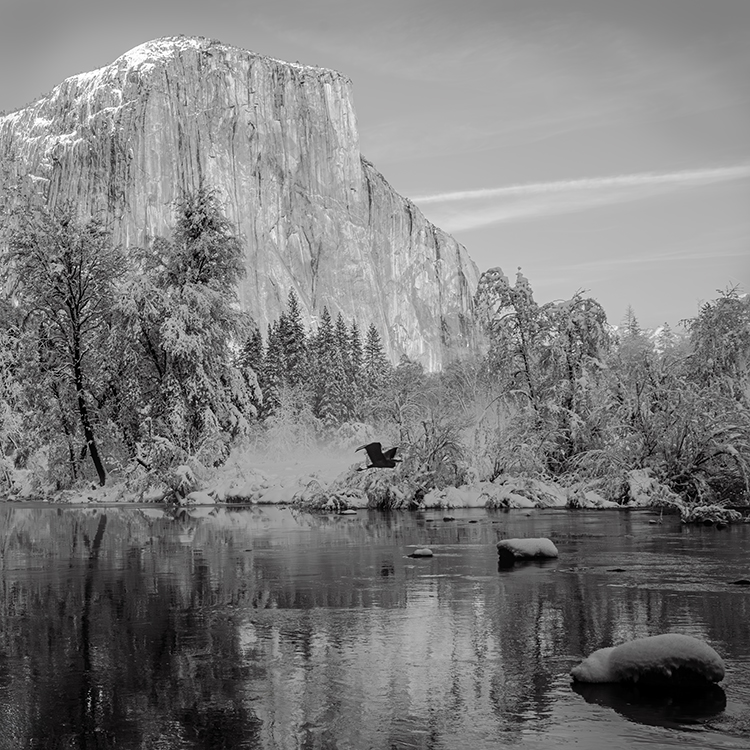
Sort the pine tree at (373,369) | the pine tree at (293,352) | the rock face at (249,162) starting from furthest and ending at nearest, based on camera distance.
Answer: the rock face at (249,162) → the pine tree at (373,369) → the pine tree at (293,352)

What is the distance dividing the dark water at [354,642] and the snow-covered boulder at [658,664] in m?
0.16

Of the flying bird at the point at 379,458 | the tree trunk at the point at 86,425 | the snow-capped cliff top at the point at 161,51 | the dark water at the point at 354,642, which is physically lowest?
the dark water at the point at 354,642

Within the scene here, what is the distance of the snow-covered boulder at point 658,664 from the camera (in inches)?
247

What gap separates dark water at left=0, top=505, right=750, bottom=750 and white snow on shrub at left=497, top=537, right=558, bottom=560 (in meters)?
0.24

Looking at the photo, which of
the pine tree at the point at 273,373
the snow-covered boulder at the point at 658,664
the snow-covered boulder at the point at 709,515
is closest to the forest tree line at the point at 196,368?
the snow-covered boulder at the point at 709,515

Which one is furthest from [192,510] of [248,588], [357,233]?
[357,233]

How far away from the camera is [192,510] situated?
2547cm

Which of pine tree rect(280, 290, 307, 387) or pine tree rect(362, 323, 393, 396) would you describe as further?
pine tree rect(362, 323, 393, 396)

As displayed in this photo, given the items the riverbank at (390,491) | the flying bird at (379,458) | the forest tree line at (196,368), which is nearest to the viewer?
the riverbank at (390,491)

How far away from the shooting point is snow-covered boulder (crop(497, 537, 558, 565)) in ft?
42.4

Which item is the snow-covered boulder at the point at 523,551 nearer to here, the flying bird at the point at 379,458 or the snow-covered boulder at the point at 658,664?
the snow-covered boulder at the point at 658,664

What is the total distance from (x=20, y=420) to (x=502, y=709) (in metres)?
30.8

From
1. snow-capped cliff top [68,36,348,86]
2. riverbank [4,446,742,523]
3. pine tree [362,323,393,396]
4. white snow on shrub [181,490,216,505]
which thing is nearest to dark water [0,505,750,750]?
riverbank [4,446,742,523]

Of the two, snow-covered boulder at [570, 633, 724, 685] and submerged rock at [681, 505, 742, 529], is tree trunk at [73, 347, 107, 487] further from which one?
snow-covered boulder at [570, 633, 724, 685]
